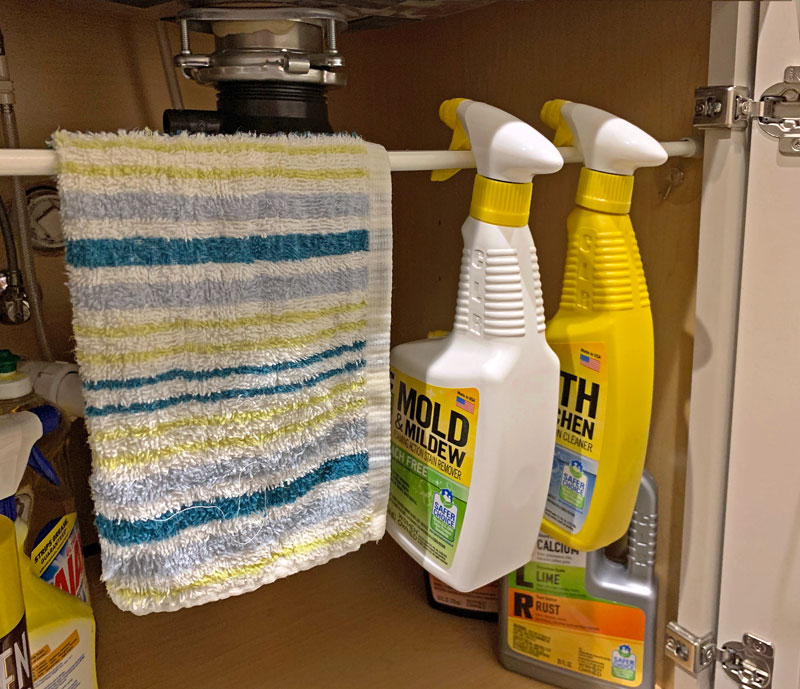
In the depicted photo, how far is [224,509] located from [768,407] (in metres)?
0.44

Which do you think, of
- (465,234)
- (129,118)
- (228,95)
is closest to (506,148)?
(465,234)

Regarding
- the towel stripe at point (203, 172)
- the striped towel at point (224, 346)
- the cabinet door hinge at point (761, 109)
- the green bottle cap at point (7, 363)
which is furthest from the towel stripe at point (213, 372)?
the cabinet door hinge at point (761, 109)

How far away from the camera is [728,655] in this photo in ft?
2.13

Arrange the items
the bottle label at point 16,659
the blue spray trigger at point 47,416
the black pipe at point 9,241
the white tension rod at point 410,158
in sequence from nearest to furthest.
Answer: the white tension rod at point 410,158
the bottle label at point 16,659
the blue spray trigger at point 47,416
the black pipe at point 9,241

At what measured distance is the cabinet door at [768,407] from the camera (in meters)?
0.56

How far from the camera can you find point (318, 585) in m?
0.85

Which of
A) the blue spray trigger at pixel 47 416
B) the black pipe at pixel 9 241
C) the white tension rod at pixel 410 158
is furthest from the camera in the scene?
the black pipe at pixel 9 241

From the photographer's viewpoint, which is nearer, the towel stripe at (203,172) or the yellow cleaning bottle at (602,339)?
the towel stripe at (203,172)

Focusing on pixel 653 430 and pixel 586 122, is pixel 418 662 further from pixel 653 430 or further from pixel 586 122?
pixel 586 122

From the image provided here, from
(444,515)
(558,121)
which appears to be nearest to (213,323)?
(444,515)

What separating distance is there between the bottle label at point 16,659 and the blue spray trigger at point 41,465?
17 centimetres

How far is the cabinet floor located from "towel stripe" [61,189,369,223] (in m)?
0.48

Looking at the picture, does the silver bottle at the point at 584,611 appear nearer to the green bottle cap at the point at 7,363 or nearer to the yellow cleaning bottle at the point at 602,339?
the yellow cleaning bottle at the point at 602,339

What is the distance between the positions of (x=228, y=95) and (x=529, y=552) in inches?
16.7
